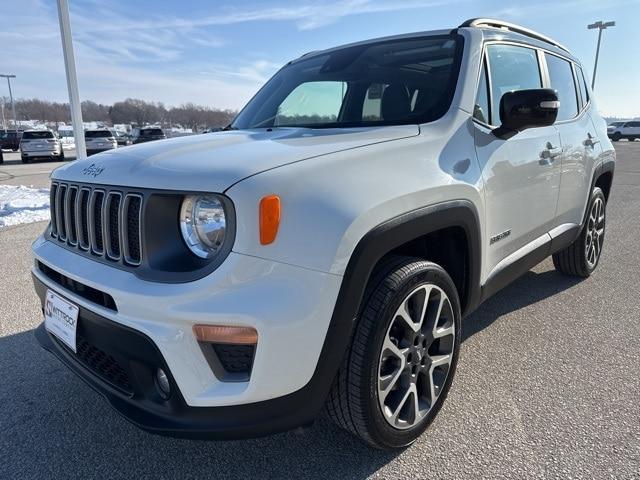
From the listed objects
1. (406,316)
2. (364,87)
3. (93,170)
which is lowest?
(406,316)

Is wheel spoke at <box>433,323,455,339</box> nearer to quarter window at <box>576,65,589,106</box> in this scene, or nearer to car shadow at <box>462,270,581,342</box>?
car shadow at <box>462,270,581,342</box>

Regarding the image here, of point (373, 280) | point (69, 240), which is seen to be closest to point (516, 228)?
point (373, 280)

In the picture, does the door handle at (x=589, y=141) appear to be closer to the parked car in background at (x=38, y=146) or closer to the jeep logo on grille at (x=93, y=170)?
the jeep logo on grille at (x=93, y=170)

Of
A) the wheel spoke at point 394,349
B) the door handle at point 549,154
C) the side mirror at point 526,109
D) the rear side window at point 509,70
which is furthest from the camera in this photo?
the door handle at point 549,154

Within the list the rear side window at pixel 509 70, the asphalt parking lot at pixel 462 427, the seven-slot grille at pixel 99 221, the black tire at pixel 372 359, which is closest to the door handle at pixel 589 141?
the rear side window at pixel 509 70

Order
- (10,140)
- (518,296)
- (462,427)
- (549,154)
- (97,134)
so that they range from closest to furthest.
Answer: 1. (462,427)
2. (549,154)
3. (518,296)
4. (97,134)
5. (10,140)

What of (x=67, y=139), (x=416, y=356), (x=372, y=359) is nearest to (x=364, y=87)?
(x=416, y=356)

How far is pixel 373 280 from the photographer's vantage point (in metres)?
1.93

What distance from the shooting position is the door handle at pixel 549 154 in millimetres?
3007

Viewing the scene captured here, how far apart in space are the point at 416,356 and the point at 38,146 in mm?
24679

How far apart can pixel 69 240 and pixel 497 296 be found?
3.24 meters

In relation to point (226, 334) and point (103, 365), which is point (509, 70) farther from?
point (103, 365)

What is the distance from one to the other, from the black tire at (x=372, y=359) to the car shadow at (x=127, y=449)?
18cm

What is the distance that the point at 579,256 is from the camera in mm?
4238
